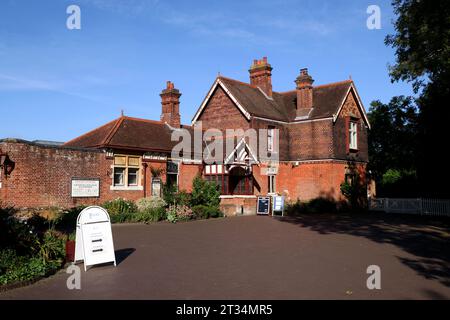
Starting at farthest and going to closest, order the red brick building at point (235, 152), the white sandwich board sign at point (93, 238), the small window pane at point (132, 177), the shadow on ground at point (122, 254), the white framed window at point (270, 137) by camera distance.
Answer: the white framed window at point (270, 137)
the small window pane at point (132, 177)
the red brick building at point (235, 152)
the shadow on ground at point (122, 254)
the white sandwich board sign at point (93, 238)

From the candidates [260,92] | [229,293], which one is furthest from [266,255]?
[260,92]

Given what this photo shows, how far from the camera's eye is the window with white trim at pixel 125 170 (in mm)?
22434

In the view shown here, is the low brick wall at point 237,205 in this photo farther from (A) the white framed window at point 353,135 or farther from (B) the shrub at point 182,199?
(A) the white framed window at point 353,135

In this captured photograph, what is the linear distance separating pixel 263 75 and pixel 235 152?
8.60 m

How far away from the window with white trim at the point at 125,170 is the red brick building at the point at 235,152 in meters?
0.06

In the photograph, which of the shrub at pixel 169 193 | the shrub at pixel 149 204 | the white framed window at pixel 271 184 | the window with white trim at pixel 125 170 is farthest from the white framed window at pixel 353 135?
the window with white trim at pixel 125 170

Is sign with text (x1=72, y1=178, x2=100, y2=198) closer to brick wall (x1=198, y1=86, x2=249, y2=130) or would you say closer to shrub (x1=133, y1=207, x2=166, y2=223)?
shrub (x1=133, y1=207, x2=166, y2=223)

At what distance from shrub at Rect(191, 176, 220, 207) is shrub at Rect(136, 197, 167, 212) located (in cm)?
225

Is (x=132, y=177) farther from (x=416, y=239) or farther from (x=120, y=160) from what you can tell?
(x=416, y=239)

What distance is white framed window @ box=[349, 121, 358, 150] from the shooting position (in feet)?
97.9

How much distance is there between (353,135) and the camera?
1187 inches

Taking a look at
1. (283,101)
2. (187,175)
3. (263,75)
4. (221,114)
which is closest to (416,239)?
(187,175)
